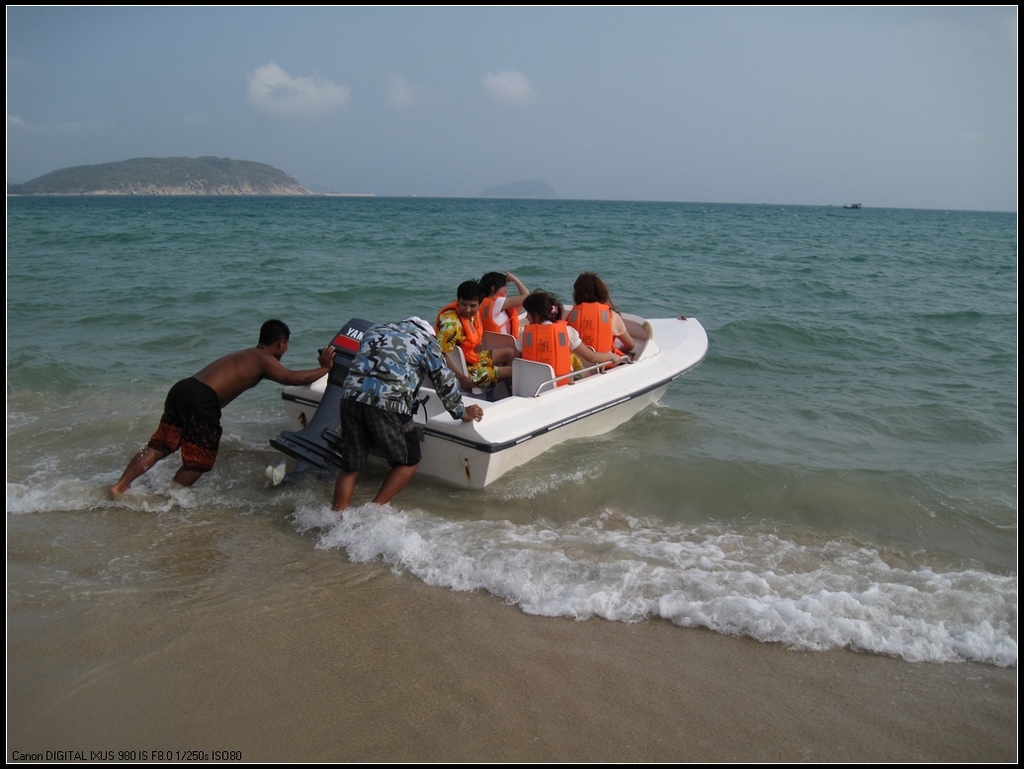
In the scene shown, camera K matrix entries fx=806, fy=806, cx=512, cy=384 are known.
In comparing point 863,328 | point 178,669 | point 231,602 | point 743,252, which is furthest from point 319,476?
point 743,252

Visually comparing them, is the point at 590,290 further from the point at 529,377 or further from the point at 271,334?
the point at 271,334

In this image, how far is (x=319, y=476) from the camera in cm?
527

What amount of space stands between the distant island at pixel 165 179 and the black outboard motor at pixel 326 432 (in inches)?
4631

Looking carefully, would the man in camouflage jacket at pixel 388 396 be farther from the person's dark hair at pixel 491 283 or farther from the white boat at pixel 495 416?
the person's dark hair at pixel 491 283

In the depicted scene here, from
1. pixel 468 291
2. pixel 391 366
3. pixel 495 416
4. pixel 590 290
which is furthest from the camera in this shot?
pixel 590 290

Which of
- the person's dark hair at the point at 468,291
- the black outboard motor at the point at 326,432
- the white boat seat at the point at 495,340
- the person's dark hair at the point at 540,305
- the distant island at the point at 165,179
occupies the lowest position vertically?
the black outboard motor at the point at 326,432

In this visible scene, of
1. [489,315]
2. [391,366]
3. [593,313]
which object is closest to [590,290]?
[593,313]

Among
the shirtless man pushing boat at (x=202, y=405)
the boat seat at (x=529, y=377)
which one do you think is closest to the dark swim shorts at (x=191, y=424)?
the shirtless man pushing boat at (x=202, y=405)

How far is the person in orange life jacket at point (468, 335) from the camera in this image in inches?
→ 231

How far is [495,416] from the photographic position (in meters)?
5.25

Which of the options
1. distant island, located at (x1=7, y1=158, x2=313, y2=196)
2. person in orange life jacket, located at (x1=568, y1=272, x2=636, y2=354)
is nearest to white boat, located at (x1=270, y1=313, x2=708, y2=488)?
person in orange life jacket, located at (x1=568, y1=272, x2=636, y2=354)

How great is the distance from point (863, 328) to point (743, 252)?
39.8ft

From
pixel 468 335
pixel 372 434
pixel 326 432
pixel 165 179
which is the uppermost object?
pixel 165 179

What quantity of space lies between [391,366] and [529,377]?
158cm
